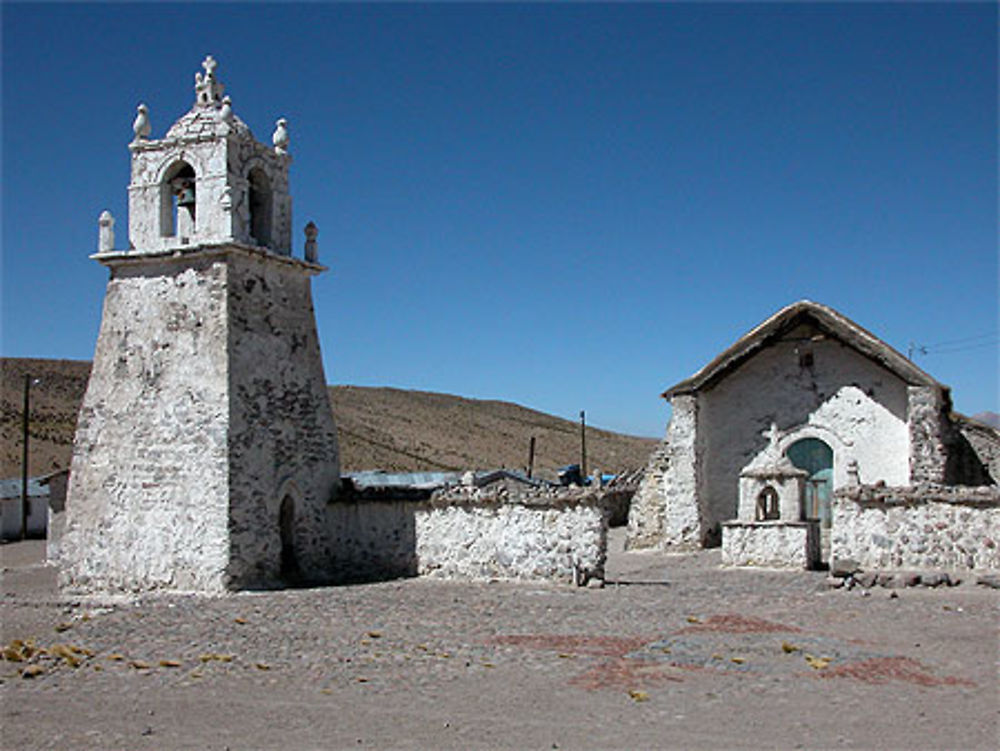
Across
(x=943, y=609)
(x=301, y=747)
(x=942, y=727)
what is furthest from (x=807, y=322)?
(x=301, y=747)

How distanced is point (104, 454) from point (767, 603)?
11.4 meters

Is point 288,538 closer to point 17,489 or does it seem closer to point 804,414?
point 804,414

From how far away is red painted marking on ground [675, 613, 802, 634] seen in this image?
1320cm

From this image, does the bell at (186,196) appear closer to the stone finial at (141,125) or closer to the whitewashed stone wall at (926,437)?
the stone finial at (141,125)

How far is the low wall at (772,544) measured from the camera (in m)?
20.3

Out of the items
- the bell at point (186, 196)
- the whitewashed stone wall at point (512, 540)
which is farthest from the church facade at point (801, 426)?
the bell at point (186, 196)

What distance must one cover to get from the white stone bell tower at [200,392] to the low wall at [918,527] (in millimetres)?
9255

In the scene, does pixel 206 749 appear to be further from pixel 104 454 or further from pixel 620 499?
pixel 620 499

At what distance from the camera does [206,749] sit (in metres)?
8.38

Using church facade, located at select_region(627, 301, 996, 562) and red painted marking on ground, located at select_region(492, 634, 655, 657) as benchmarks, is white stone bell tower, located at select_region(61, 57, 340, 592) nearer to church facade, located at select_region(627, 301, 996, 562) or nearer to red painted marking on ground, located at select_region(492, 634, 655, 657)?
red painted marking on ground, located at select_region(492, 634, 655, 657)

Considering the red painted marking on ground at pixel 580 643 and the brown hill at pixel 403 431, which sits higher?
the brown hill at pixel 403 431

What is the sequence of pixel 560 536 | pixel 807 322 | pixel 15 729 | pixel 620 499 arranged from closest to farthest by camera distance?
pixel 15 729, pixel 560 536, pixel 807 322, pixel 620 499

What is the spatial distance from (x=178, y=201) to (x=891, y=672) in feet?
48.9

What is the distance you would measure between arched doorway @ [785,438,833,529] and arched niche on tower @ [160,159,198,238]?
45.9ft
